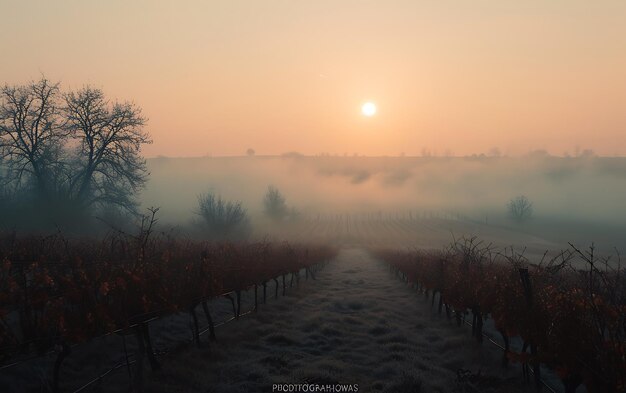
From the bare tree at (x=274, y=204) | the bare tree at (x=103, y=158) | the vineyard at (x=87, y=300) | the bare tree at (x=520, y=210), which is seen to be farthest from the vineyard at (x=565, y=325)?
the bare tree at (x=520, y=210)

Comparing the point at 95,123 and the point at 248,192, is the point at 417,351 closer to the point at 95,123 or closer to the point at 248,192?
the point at 95,123

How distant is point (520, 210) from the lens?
456 feet

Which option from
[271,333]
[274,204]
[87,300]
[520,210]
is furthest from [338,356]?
[520,210]

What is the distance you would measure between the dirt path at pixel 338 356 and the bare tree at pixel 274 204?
89.7m

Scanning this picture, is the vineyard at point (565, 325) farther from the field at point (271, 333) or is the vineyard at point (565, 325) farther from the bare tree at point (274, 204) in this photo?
the bare tree at point (274, 204)

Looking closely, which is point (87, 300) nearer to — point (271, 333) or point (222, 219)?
point (271, 333)

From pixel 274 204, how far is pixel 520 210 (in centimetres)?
8729

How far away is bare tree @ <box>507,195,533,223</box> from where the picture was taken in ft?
449

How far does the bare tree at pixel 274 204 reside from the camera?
350ft

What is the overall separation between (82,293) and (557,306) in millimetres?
8992

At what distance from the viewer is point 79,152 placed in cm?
3756

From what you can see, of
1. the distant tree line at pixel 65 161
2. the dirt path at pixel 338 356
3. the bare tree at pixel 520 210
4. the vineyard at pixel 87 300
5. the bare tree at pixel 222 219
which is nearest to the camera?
the vineyard at pixel 87 300

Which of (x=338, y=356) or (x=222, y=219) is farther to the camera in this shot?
(x=222, y=219)

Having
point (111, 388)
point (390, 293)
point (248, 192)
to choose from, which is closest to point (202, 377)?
point (111, 388)
